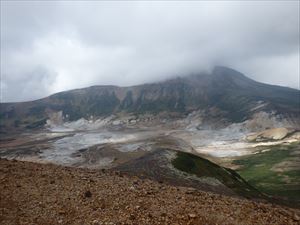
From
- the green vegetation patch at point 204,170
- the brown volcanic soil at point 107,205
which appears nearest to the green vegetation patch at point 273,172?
the green vegetation patch at point 204,170

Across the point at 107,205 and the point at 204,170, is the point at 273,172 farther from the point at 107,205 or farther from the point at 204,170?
the point at 107,205

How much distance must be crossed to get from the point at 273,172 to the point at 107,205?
10218 centimetres

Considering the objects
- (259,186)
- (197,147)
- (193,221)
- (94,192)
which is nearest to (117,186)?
(94,192)

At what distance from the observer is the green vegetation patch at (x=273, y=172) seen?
8796cm

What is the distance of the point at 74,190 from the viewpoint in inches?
886

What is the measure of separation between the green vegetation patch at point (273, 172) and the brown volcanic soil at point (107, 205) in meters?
60.2

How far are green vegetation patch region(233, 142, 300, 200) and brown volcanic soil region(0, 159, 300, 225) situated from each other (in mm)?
60233

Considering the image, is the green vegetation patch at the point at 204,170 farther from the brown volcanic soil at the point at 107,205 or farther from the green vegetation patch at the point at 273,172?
the brown volcanic soil at the point at 107,205

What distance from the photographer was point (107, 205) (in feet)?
66.7

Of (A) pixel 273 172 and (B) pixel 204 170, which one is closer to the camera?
(B) pixel 204 170

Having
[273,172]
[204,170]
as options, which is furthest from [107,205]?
[273,172]

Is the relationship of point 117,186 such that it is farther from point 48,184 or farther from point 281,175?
point 281,175

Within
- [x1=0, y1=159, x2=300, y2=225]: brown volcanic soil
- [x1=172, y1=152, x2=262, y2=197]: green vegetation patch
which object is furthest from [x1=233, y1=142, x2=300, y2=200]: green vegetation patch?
[x1=0, y1=159, x2=300, y2=225]: brown volcanic soil

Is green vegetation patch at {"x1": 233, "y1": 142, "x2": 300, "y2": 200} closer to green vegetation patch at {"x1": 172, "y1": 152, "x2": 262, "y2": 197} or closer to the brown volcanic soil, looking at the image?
green vegetation patch at {"x1": 172, "y1": 152, "x2": 262, "y2": 197}
